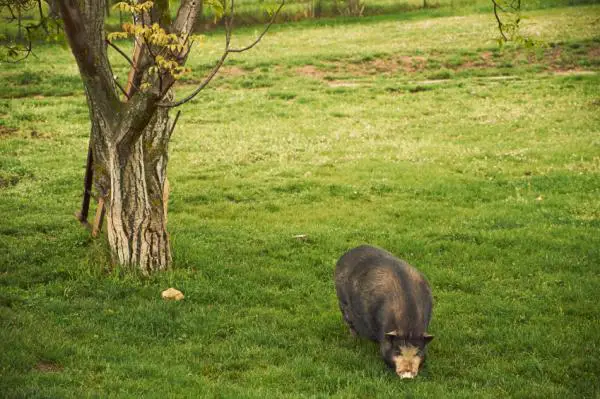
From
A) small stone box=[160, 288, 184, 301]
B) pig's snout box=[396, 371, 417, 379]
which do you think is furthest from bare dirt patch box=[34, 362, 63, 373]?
pig's snout box=[396, 371, 417, 379]

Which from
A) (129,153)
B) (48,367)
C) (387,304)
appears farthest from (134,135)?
(387,304)

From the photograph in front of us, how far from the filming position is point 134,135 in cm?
1151

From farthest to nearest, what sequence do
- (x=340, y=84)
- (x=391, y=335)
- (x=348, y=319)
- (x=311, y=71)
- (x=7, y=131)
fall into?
(x=311, y=71), (x=340, y=84), (x=7, y=131), (x=348, y=319), (x=391, y=335)

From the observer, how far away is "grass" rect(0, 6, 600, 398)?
357 inches

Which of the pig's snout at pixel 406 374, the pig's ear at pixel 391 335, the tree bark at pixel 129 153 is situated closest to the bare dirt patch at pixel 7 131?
the tree bark at pixel 129 153

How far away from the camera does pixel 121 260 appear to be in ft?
40.5

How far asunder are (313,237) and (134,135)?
4641 mm

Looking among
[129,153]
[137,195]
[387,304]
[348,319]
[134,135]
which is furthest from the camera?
[137,195]

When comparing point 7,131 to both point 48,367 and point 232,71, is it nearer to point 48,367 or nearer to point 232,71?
point 232,71

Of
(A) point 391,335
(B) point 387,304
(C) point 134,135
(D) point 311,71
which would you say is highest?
(C) point 134,135

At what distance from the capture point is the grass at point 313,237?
9.08 m

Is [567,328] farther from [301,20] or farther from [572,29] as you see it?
[301,20]

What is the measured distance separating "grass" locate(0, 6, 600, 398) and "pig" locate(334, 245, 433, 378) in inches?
12.9

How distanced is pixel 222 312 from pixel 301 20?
42519 millimetres
